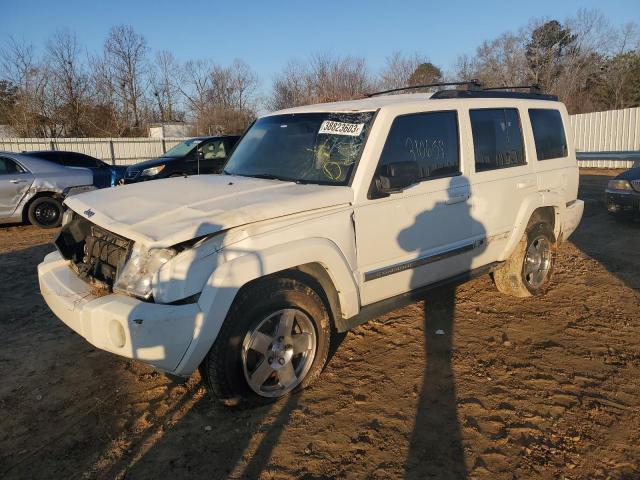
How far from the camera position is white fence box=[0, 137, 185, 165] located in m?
20.9

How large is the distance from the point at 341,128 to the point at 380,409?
80.8 inches

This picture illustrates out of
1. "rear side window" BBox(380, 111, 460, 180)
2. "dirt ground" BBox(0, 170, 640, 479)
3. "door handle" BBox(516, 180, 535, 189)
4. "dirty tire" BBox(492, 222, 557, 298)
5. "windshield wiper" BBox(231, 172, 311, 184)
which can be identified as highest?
"rear side window" BBox(380, 111, 460, 180)

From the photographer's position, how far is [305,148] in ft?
12.6

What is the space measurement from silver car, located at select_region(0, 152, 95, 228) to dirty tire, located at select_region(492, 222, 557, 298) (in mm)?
8223

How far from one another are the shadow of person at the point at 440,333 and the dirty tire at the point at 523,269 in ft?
1.93

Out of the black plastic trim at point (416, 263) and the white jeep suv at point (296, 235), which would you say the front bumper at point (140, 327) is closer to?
the white jeep suv at point (296, 235)

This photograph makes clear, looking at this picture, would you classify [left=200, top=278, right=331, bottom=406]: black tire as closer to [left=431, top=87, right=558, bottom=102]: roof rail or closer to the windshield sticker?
the windshield sticker

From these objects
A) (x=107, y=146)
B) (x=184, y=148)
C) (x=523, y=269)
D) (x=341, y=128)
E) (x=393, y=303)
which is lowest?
(x=523, y=269)

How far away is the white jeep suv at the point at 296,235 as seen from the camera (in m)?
2.69

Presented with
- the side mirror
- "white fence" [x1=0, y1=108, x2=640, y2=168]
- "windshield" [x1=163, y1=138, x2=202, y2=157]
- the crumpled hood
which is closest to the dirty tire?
the side mirror

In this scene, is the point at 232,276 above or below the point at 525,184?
below

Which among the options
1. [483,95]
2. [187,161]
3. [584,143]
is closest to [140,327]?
[483,95]

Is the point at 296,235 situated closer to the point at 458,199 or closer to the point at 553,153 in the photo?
the point at 458,199

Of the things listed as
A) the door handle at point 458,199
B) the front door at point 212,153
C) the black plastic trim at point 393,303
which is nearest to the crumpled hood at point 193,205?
the black plastic trim at point 393,303
